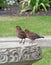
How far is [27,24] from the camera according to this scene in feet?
41.1

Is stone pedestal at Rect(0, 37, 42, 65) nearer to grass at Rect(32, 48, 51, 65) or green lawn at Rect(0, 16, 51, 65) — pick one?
grass at Rect(32, 48, 51, 65)

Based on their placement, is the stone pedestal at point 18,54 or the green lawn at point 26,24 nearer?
the stone pedestal at point 18,54

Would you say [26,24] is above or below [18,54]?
below

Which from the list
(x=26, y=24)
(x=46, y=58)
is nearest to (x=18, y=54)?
(x=46, y=58)

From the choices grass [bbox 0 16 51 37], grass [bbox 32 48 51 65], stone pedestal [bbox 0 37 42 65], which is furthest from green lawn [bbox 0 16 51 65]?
stone pedestal [bbox 0 37 42 65]

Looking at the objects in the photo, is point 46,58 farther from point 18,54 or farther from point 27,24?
point 27,24

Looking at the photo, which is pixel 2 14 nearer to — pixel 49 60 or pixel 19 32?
pixel 49 60

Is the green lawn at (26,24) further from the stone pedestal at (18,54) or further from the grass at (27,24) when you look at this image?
the stone pedestal at (18,54)

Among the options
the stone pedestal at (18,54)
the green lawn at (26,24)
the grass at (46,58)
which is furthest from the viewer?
the green lawn at (26,24)

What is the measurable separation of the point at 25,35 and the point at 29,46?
86 centimetres

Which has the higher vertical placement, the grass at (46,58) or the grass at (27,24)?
the grass at (46,58)

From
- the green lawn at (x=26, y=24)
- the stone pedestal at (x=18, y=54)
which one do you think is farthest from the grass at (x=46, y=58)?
the stone pedestal at (x=18, y=54)

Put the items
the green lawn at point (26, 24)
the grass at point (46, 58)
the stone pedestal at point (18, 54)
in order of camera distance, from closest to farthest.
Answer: the stone pedestal at point (18, 54) < the grass at point (46, 58) < the green lawn at point (26, 24)

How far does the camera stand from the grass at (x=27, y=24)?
37.6 feet
